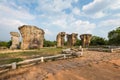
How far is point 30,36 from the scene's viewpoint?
2548 cm

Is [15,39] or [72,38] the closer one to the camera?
[15,39]

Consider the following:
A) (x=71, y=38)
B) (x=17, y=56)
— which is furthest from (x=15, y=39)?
(x=17, y=56)

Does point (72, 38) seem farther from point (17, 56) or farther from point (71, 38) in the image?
point (17, 56)

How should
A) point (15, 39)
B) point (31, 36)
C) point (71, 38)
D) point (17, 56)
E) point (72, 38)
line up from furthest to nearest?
point (71, 38) → point (72, 38) → point (15, 39) → point (31, 36) → point (17, 56)

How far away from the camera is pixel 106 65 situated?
1079 centimetres

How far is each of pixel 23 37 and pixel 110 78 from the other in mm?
20689

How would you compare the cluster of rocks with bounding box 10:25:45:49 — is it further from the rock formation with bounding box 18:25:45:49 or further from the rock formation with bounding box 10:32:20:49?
the rock formation with bounding box 10:32:20:49

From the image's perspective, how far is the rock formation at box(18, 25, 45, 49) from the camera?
83.2 ft

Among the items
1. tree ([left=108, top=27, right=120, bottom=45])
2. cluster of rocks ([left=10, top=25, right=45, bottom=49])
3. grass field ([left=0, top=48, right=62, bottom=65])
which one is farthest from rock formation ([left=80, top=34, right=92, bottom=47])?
grass field ([left=0, top=48, right=62, bottom=65])

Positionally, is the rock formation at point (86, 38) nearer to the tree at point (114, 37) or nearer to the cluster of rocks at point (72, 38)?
the cluster of rocks at point (72, 38)

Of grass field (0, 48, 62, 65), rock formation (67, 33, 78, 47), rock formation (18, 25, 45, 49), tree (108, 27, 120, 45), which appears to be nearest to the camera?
grass field (0, 48, 62, 65)

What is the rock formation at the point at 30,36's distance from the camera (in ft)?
83.2

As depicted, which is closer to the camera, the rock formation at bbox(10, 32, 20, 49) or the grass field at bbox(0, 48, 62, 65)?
the grass field at bbox(0, 48, 62, 65)

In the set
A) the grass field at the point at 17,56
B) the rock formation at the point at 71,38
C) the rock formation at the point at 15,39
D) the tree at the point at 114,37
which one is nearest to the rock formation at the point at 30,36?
the rock formation at the point at 15,39
